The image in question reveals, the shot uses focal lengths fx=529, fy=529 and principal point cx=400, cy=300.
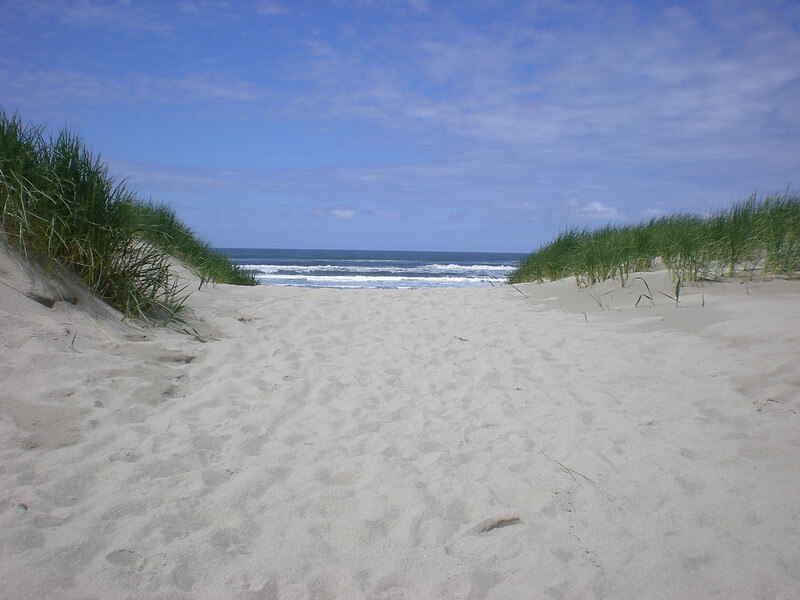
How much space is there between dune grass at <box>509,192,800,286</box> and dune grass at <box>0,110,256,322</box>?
5.48m

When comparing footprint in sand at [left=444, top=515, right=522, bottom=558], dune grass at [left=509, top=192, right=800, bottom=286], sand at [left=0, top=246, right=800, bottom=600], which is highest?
dune grass at [left=509, top=192, right=800, bottom=286]

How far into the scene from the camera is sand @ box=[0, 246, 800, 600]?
1.85 meters

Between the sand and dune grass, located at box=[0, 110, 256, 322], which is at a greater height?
dune grass, located at box=[0, 110, 256, 322]

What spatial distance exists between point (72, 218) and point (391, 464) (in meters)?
3.27

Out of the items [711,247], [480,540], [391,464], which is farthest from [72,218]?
[711,247]

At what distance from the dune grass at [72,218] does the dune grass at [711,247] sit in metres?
5.48

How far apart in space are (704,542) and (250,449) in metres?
2.07

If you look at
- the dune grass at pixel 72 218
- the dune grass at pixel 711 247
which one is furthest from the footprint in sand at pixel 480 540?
the dune grass at pixel 711 247

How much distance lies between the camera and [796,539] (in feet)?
6.60

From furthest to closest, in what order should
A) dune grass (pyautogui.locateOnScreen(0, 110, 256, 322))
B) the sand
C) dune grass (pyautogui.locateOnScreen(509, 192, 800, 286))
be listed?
1. dune grass (pyautogui.locateOnScreen(509, 192, 800, 286))
2. dune grass (pyautogui.locateOnScreen(0, 110, 256, 322))
3. the sand

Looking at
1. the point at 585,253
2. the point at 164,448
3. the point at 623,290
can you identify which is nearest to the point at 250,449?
the point at 164,448

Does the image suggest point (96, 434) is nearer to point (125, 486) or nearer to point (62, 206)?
point (125, 486)

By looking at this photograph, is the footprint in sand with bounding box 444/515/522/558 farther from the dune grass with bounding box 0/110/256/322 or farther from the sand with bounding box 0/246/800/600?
the dune grass with bounding box 0/110/256/322

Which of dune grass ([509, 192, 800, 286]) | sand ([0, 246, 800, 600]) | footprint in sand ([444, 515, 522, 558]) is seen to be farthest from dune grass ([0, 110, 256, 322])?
dune grass ([509, 192, 800, 286])
